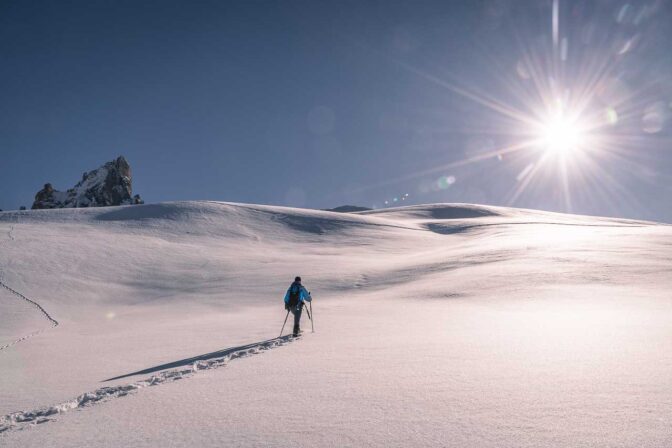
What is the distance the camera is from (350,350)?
740 cm

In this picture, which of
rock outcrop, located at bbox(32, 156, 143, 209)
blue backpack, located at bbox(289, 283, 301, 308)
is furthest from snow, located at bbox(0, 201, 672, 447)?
rock outcrop, located at bbox(32, 156, 143, 209)

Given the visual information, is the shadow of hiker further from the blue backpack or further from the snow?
the blue backpack

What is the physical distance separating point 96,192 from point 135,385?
168662 millimetres

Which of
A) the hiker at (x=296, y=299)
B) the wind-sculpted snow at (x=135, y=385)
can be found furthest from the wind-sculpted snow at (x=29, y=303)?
the hiker at (x=296, y=299)

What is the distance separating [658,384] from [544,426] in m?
1.95

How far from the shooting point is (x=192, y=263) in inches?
961

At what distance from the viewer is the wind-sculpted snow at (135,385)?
15.6 feet

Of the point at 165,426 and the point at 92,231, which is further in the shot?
the point at 92,231

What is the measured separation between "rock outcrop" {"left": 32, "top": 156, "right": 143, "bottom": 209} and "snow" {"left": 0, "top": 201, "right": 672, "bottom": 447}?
5617 inches

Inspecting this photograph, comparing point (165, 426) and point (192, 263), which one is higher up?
point (192, 263)

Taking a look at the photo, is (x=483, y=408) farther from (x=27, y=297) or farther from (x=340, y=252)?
(x=340, y=252)

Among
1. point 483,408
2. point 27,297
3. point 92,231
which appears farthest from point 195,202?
point 483,408

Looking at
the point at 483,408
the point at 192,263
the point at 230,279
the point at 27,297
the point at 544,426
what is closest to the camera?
the point at 544,426

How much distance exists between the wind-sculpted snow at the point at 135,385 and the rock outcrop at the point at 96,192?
157033 millimetres
